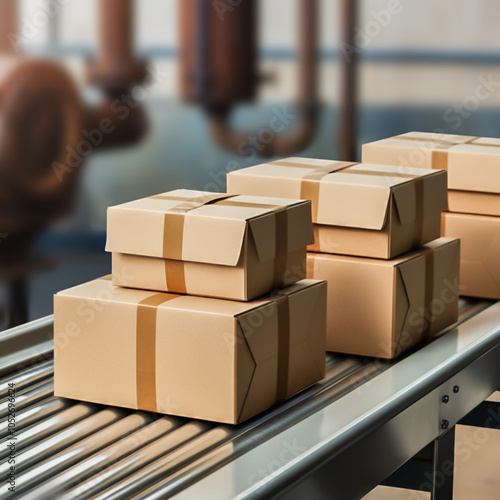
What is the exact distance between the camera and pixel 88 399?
1563 millimetres

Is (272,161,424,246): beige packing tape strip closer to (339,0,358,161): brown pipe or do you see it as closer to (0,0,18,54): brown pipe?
(0,0,18,54): brown pipe

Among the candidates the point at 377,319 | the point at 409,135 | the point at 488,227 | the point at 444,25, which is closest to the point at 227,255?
the point at 377,319

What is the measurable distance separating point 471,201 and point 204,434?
111 cm

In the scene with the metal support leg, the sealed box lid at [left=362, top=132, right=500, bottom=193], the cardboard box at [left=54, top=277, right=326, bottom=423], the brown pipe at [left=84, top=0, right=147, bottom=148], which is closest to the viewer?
the cardboard box at [left=54, top=277, right=326, bottom=423]

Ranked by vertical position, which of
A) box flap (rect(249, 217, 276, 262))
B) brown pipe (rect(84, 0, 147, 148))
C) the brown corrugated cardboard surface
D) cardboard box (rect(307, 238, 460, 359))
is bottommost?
cardboard box (rect(307, 238, 460, 359))

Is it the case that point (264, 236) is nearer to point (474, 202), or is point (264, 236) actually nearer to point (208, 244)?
point (208, 244)

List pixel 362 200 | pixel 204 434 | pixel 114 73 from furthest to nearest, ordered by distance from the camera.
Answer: pixel 114 73, pixel 362 200, pixel 204 434

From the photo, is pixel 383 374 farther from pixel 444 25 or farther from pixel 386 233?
pixel 444 25

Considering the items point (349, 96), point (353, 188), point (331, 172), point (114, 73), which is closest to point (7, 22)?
point (114, 73)

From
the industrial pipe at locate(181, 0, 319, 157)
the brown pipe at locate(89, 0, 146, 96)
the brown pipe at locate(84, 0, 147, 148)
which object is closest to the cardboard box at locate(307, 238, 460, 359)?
the brown pipe at locate(84, 0, 147, 148)

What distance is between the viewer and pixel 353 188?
5.89ft

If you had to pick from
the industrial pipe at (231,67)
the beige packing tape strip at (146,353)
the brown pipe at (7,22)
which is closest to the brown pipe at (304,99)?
the industrial pipe at (231,67)

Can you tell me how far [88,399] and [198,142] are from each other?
8.61 feet

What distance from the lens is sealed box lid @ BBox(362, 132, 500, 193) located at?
87.0 inches
